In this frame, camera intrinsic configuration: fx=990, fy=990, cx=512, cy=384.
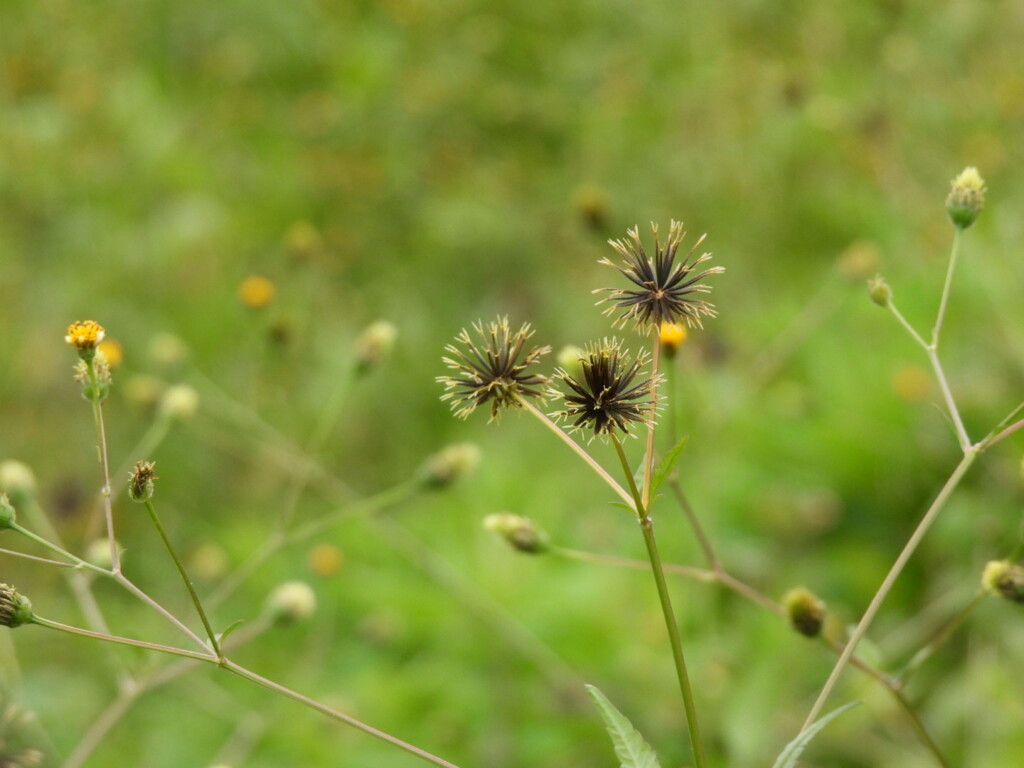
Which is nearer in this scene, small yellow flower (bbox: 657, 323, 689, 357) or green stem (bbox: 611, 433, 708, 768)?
green stem (bbox: 611, 433, 708, 768)

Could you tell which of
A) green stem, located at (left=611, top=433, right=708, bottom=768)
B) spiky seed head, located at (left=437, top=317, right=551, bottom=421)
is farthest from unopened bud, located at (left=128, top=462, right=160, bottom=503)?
green stem, located at (left=611, top=433, right=708, bottom=768)

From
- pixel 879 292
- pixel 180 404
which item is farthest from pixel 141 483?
pixel 180 404

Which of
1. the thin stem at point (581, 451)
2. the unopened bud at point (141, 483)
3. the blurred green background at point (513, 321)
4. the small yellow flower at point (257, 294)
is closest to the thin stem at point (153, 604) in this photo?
the unopened bud at point (141, 483)

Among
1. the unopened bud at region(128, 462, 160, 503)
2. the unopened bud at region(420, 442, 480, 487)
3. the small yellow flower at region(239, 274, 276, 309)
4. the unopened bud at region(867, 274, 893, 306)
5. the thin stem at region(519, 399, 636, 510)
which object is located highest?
the small yellow flower at region(239, 274, 276, 309)

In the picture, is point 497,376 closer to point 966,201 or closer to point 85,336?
point 85,336

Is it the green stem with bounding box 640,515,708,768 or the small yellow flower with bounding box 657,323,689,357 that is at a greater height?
the small yellow flower with bounding box 657,323,689,357

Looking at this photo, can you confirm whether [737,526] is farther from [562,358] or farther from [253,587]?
[562,358]

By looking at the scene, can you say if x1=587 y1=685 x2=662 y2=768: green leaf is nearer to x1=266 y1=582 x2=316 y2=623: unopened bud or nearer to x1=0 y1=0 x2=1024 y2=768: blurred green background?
x1=266 y1=582 x2=316 y2=623: unopened bud

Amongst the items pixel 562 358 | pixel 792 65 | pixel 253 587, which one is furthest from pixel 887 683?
pixel 792 65
